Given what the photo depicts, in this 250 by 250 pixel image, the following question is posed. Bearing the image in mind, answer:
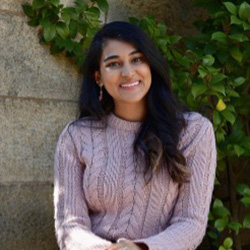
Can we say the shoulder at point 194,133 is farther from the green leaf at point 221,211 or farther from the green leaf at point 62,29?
the green leaf at point 62,29

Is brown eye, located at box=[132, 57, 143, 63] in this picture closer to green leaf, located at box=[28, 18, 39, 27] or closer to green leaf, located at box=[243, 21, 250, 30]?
green leaf, located at box=[243, 21, 250, 30]

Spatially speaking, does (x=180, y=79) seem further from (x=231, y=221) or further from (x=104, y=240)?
(x=104, y=240)

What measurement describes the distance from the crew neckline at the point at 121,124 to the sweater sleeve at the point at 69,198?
0.49 ft

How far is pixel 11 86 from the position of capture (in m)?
2.64

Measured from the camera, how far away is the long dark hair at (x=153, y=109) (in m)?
2.17

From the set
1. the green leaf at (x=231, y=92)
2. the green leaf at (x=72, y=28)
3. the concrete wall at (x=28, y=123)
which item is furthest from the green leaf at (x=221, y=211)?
the green leaf at (x=72, y=28)

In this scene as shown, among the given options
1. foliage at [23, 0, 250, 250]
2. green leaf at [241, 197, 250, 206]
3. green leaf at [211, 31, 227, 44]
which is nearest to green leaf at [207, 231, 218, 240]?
foliage at [23, 0, 250, 250]

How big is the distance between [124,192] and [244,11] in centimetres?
89

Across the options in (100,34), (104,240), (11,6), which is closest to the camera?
(104,240)

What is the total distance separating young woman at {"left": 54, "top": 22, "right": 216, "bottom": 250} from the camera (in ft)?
7.14

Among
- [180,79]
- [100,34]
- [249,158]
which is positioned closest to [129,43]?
[100,34]

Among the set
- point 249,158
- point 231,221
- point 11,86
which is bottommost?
point 231,221

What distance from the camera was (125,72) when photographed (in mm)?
2184

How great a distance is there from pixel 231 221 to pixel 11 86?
1118 millimetres
